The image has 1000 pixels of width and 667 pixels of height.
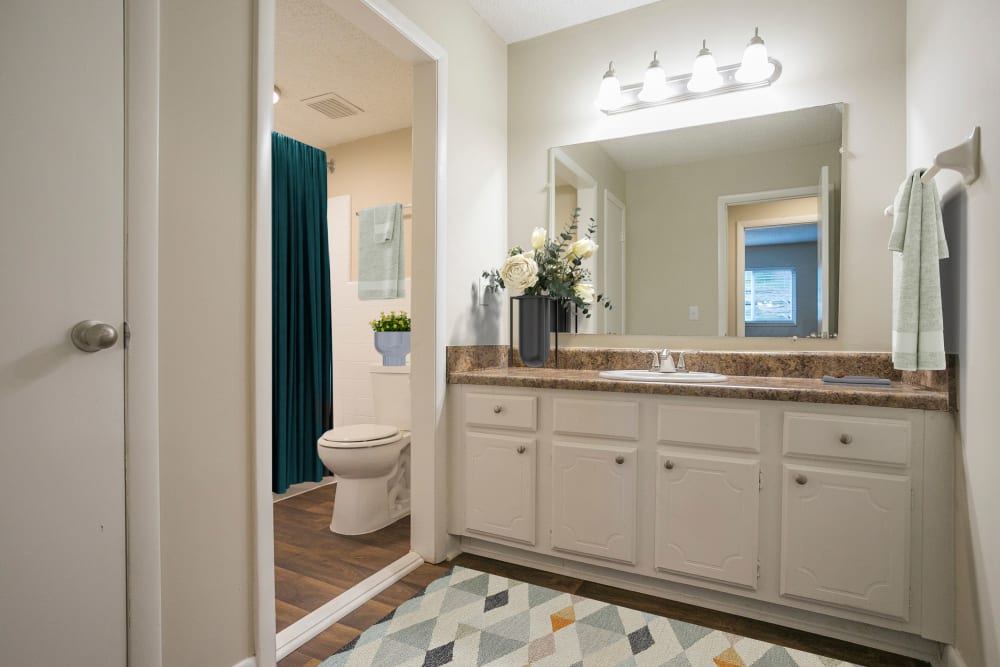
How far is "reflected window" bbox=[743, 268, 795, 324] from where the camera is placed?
222 centimetres

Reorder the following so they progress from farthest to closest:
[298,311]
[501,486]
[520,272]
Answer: [298,311]
[520,272]
[501,486]

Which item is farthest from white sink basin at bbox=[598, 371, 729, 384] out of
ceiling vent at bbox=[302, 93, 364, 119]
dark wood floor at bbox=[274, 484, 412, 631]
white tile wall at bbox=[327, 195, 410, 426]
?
ceiling vent at bbox=[302, 93, 364, 119]

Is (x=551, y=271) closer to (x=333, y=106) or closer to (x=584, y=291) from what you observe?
(x=584, y=291)

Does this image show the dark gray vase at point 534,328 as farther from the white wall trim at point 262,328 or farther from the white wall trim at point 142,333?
the white wall trim at point 142,333

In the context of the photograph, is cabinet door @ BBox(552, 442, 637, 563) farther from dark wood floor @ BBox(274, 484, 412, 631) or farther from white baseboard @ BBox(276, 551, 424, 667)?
Answer: dark wood floor @ BBox(274, 484, 412, 631)

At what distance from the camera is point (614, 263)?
259 centimetres

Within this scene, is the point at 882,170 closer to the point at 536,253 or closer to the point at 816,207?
the point at 816,207

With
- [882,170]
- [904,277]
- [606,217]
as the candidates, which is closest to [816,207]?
[882,170]

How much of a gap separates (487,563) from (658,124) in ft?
6.86

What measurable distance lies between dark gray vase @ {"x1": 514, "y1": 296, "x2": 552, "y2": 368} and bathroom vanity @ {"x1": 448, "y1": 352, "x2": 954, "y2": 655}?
0.31 meters

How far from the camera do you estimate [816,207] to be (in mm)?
2172

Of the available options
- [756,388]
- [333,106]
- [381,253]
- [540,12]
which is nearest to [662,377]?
[756,388]

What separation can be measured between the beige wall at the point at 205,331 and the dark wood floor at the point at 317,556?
20.5 inches

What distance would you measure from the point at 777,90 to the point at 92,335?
2.51m
